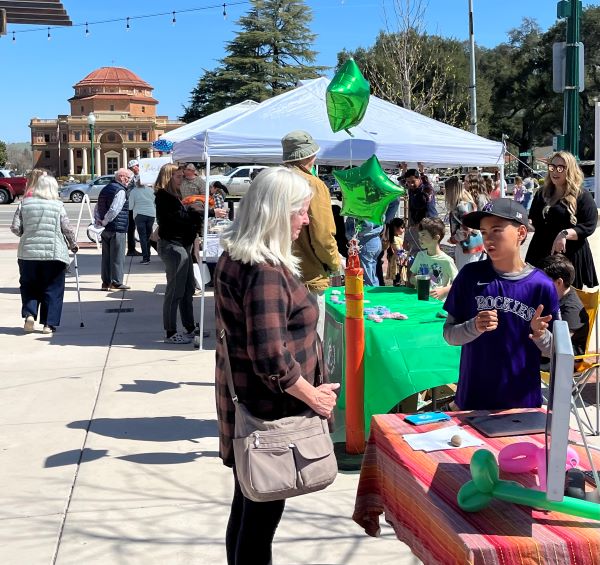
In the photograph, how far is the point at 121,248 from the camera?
1148 centimetres

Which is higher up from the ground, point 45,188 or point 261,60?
point 261,60

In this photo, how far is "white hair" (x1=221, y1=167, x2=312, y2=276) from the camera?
8.52 ft

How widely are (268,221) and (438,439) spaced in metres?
0.91

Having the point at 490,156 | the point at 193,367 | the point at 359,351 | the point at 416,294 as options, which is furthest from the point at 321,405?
the point at 490,156

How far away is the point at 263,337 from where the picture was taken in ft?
8.25

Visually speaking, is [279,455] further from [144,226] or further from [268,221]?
[144,226]

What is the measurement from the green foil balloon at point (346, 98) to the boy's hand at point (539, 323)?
4.25 m

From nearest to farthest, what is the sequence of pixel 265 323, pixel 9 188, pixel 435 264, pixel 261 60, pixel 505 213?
pixel 265 323 < pixel 505 213 < pixel 435 264 < pixel 9 188 < pixel 261 60

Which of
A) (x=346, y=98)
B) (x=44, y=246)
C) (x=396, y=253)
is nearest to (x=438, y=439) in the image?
(x=346, y=98)

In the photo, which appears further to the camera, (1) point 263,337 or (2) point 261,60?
(2) point 261,60

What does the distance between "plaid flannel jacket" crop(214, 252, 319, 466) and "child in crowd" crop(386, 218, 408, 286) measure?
799 cm

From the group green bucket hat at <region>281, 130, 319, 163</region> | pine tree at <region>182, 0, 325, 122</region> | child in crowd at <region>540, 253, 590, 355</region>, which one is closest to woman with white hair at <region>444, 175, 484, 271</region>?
child in crowd at <region>540, 253, 590, 355</region>

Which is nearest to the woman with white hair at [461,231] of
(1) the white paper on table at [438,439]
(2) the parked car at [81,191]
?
(1) the white paper on table at [438,439]

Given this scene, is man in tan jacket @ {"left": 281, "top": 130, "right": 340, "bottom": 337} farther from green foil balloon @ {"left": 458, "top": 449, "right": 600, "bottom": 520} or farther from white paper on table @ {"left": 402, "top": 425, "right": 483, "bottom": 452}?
green foil balloon @ {"left": 458, "top": 449, "right": 600, "bottom": 520}
